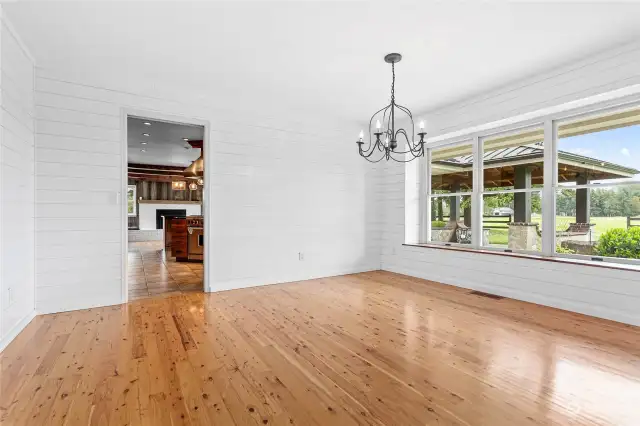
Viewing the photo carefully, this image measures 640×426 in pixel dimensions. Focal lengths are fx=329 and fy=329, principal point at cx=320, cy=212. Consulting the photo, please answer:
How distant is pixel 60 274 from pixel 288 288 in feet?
8.80

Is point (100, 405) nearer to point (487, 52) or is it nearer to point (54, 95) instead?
point (54, 95)

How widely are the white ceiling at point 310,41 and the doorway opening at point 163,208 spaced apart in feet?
2.81

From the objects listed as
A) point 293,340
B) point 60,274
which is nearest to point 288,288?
point 293,340

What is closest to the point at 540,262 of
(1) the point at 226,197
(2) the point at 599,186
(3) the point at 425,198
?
(2) the point at 599,186

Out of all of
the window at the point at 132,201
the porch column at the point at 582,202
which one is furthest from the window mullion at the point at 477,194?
the window at the point at 132,201

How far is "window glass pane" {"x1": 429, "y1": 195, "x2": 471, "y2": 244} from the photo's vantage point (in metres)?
5.20

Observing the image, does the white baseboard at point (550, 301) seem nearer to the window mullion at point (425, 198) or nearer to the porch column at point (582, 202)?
the window mullion at point (425, 198)

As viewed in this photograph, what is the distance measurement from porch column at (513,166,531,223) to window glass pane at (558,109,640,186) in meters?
0.39

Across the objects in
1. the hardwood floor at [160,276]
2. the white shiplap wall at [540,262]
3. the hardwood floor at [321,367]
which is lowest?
the hardwood floor at [160,276]

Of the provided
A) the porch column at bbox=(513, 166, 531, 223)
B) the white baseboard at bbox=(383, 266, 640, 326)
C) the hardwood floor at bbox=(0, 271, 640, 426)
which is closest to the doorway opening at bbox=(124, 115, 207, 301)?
the hardwood floor at bbox=(0, 271, 640, 426)

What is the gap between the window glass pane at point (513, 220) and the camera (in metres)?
4.32

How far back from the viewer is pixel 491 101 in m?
4.46

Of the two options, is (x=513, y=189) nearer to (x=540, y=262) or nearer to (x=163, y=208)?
(x=540, y=262)

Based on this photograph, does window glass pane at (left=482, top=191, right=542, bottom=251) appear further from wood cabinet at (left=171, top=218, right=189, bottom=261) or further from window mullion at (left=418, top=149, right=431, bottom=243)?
wood cabinet at (left=171, top=218, right=189, bottom=261)
